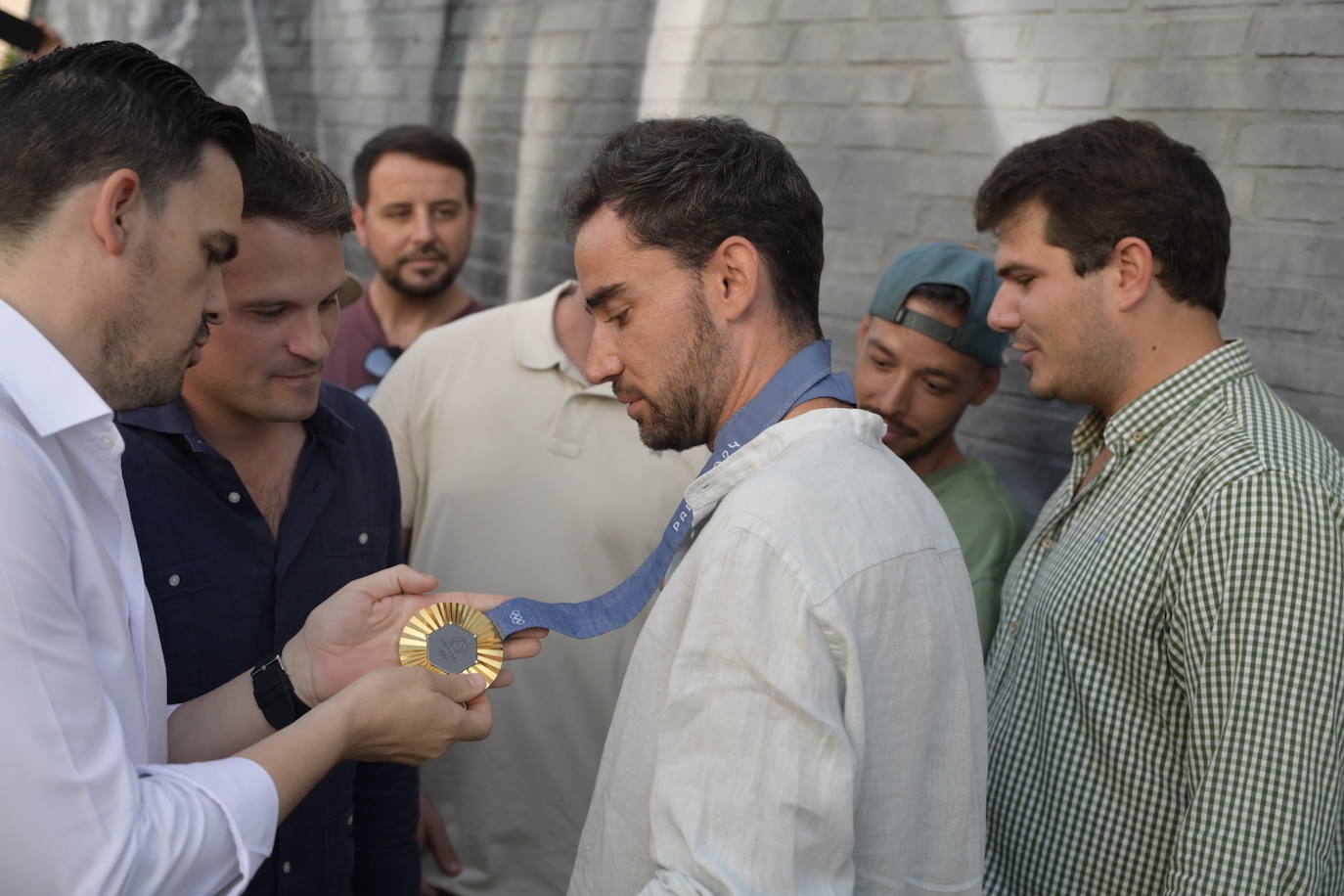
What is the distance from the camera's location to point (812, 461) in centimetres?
162

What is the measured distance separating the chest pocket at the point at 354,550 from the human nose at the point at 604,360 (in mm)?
723

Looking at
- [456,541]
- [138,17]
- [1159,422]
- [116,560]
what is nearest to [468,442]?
[456,541]

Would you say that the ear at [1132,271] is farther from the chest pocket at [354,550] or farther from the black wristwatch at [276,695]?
the black wristwatch at [276,695]

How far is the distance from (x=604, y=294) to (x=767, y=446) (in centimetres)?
42

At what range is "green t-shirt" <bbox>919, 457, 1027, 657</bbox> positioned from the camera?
286cm

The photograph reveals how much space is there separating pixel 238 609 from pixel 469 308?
2.47 metres

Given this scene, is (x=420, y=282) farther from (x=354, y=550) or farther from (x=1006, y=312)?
(x=1006, y=312)

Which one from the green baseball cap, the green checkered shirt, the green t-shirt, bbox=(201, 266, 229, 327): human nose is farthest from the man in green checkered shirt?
bbox=(201, 266, 229, 327): human nose

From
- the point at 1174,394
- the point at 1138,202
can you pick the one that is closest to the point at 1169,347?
the point at 1174,394

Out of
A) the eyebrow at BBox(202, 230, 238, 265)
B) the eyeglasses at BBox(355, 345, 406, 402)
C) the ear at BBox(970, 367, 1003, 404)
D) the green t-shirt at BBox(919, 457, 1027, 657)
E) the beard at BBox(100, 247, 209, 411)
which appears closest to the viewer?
the beard at BBox(100, 247, 209, 411)

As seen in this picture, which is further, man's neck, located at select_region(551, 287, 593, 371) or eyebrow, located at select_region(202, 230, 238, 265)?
man's neck, located at select_region(551, 287, 593, 371)

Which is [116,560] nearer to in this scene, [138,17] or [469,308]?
[469,308]

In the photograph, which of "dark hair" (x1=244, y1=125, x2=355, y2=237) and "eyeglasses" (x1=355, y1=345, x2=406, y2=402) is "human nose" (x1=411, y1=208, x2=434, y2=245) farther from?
"dark hair" (x1=244, y1=125, x2=355, y2=237)

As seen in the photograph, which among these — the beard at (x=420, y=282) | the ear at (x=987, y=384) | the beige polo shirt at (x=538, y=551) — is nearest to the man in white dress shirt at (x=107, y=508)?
the beige polo shirt at (x=538, y=551)
